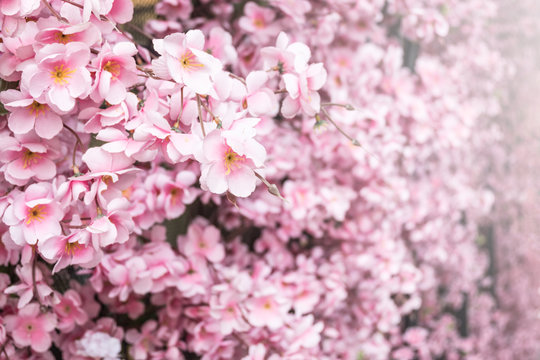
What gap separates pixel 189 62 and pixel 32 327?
69cm

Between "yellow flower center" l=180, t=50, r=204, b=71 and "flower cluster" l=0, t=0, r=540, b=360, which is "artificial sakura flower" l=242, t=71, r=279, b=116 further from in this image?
"yellow flower center" l=180, t=50, r=204, b=71

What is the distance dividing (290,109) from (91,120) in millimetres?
321

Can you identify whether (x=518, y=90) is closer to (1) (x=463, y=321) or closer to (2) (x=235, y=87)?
(1) (x=463, y=321)

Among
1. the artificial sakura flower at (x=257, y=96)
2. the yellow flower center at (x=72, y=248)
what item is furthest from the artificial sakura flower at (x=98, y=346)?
the artificial sakura flower at (x=257, y=96)

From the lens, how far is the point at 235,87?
2.74 ft

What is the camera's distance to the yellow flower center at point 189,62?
738 millimetres

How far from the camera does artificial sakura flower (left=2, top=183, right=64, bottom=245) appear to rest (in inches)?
30.0

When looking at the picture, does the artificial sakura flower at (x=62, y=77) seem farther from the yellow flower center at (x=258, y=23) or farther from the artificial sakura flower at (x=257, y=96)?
the yellow flower center at (x=258, y=23)

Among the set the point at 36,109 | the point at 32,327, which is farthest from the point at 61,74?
the point at 32,327

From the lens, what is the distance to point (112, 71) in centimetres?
78

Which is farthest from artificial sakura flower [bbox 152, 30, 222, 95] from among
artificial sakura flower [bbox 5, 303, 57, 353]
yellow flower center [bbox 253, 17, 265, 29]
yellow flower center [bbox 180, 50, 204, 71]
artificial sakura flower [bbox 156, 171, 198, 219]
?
yellow flower center [bbox 253, 17, 265, 29]

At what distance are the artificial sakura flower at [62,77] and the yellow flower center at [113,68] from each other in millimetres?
35

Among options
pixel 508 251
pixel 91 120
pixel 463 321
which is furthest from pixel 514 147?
pixel 91 120

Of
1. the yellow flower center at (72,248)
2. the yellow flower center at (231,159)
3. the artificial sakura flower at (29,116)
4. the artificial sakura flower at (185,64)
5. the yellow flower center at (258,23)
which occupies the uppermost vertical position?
the artificial sakura flower at (185,64)
